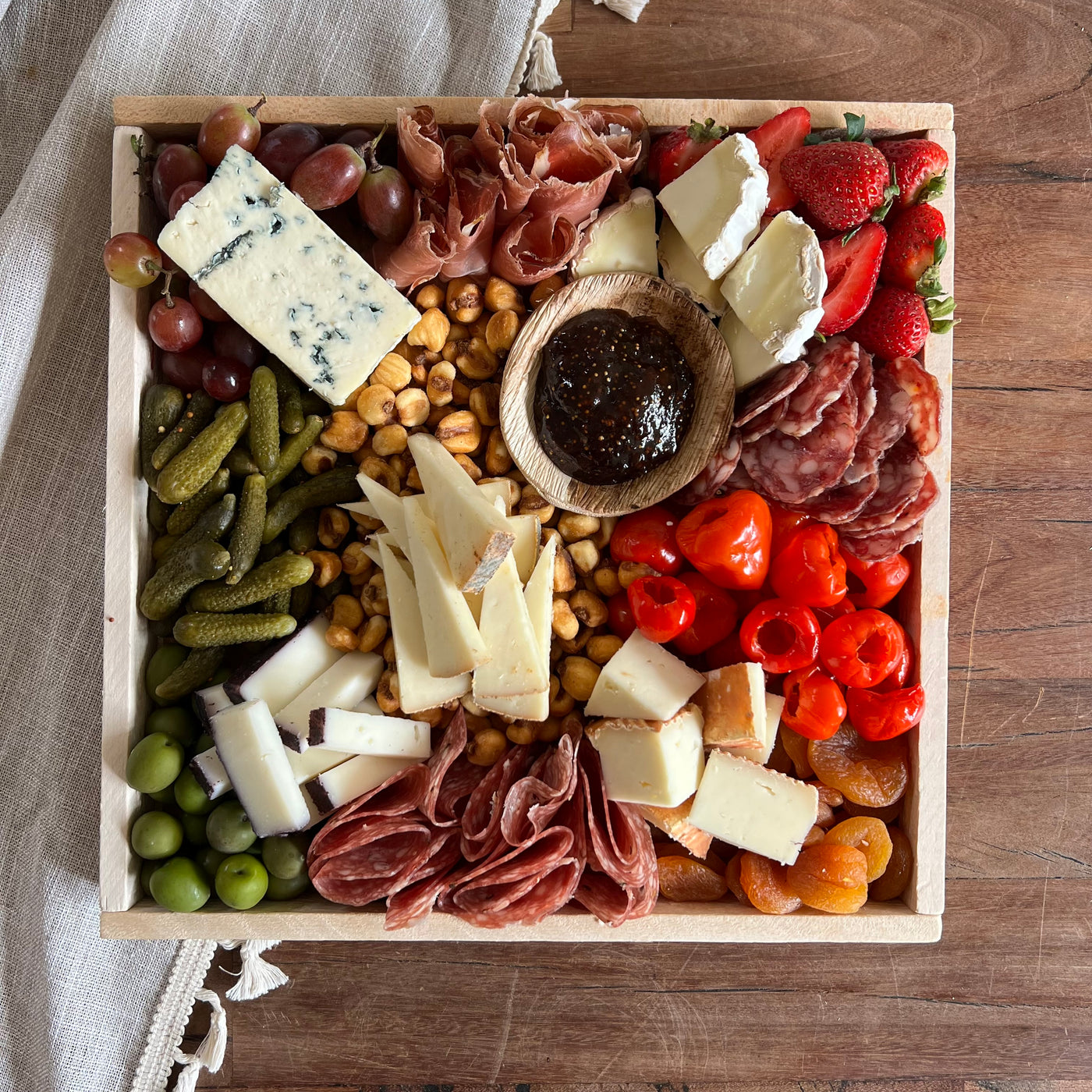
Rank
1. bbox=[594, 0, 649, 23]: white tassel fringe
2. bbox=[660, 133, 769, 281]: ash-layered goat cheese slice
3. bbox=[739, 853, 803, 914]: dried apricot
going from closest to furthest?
bbox=[660, 133, 769, 281]: ash-layered goat cheese slice < bbox=[739, 853, 803, 914]: dried apricot < bbox=[594, 0, 649, 23]: white tassel fringe

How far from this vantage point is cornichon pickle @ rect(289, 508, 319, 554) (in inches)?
60.1

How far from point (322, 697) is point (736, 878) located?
808 mm

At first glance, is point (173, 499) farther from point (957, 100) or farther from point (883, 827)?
point (957, 100)

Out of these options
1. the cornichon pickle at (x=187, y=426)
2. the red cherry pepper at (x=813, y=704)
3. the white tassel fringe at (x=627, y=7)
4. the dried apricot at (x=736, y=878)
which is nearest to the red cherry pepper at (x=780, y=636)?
the red cherry pepper at (x=813, y=704)

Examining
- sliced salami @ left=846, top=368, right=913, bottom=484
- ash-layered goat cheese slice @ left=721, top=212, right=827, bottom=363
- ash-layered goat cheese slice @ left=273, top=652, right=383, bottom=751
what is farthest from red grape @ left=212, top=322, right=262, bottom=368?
sliced salami @ left=846, top=368, right=913, bottom=484

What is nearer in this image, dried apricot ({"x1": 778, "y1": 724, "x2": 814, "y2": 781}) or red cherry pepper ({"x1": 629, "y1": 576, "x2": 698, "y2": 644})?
red cherry pepper ({"x1": 629, "y1": 576, "x2": 698, "y2": 644})

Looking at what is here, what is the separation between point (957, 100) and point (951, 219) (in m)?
0.34

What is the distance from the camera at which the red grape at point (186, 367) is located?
150cm

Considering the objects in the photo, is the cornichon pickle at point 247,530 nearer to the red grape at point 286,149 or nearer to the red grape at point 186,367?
the red grape at point 186,367

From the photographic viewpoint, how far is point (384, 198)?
1.43 meters

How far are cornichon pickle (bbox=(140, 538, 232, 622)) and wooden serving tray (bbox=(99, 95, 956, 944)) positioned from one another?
38 millimetres

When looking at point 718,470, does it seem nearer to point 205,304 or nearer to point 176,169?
point 205,304

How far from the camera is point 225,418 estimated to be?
146cm

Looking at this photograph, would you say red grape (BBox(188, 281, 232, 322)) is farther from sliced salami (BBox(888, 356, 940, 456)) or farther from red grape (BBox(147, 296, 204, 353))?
sliced salami (BBox(888, 356, 940, 456))
